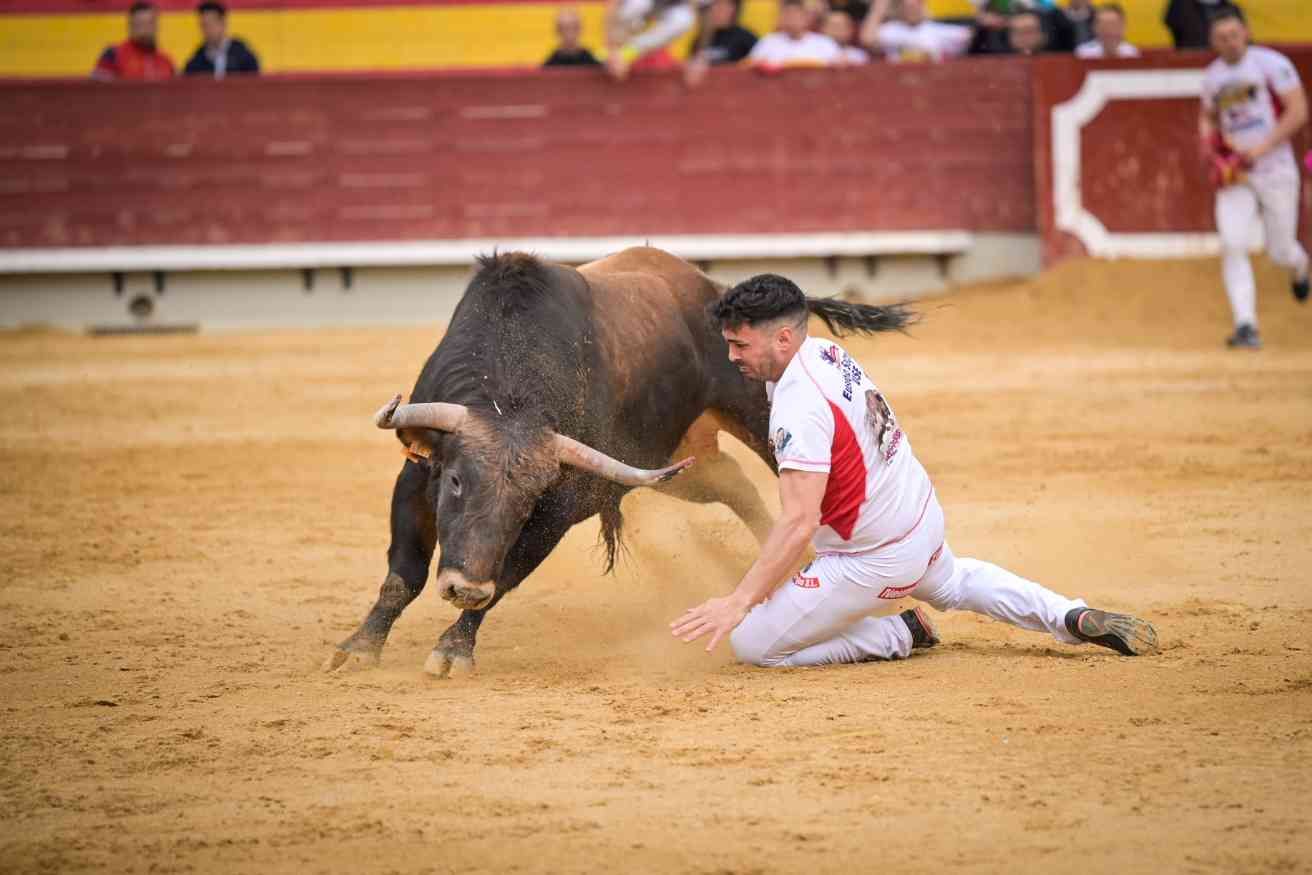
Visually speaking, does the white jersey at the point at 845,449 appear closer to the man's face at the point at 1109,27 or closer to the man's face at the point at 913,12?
the man's face at the point at 1109,27

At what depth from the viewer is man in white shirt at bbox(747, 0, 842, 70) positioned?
1316 cm

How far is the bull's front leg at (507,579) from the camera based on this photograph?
443 centimetres

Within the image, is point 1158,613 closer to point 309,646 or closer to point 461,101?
point 309,646

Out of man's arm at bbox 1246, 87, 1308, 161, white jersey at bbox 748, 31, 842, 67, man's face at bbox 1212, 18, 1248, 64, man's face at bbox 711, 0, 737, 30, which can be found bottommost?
man's arm at bbox 1246, 87, 1308, 161

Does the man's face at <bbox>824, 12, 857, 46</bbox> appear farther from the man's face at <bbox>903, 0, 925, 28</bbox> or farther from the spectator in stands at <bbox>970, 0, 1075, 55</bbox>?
the spectator in stands at <bbox>970, 0, 1075, 55</bbox>

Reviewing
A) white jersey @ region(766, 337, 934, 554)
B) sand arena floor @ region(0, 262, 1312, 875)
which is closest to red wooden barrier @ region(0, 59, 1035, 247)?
sand arena floor @ region(0, 262, 1312, 875)

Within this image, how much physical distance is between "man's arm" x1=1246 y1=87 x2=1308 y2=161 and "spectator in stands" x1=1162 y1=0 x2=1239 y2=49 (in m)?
3.01

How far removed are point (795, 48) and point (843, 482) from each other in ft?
31.2

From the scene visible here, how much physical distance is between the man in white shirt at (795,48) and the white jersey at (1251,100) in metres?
3.43

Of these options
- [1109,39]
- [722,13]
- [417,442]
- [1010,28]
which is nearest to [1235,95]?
[1109,39]

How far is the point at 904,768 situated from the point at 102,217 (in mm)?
11221

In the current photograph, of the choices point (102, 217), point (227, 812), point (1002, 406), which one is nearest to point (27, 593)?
point (227, 812)

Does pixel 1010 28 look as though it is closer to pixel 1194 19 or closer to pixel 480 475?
pixel 1194 19

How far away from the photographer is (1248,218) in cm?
1039
